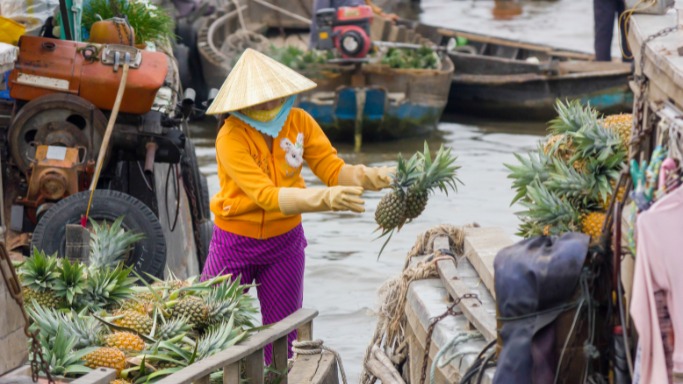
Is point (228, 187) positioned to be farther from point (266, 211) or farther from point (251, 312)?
point (251, 312)

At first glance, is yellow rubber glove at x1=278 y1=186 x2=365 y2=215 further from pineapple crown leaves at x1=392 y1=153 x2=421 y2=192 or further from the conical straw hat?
the conical straw hat

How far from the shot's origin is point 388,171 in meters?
5.70

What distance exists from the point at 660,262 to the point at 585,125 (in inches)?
65.9

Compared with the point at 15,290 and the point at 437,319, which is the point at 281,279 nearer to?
the point at 437,319

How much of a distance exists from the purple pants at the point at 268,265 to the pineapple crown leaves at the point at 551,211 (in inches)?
52.5

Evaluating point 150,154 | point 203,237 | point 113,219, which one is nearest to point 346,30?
point 203,237

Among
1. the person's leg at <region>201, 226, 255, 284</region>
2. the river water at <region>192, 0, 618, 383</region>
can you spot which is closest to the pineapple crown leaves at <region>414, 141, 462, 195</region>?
the person's leg at <region>201, 226, 255, 284</region>

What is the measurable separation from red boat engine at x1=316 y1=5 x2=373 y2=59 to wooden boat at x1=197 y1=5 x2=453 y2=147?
0.27m

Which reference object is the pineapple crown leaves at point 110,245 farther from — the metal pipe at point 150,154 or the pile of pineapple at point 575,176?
the pile of pineapple at point 575,176

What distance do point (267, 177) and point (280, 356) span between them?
0.79 meters

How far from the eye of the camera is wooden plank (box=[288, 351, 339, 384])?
5484 mm

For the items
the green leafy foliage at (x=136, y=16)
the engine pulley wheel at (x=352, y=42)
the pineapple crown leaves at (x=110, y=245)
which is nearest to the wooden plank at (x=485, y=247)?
the pineapple crown leaves at (x=110, y=245)

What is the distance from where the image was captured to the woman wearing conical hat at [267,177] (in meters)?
5.61

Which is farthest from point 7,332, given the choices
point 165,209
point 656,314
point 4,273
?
point 165,209
